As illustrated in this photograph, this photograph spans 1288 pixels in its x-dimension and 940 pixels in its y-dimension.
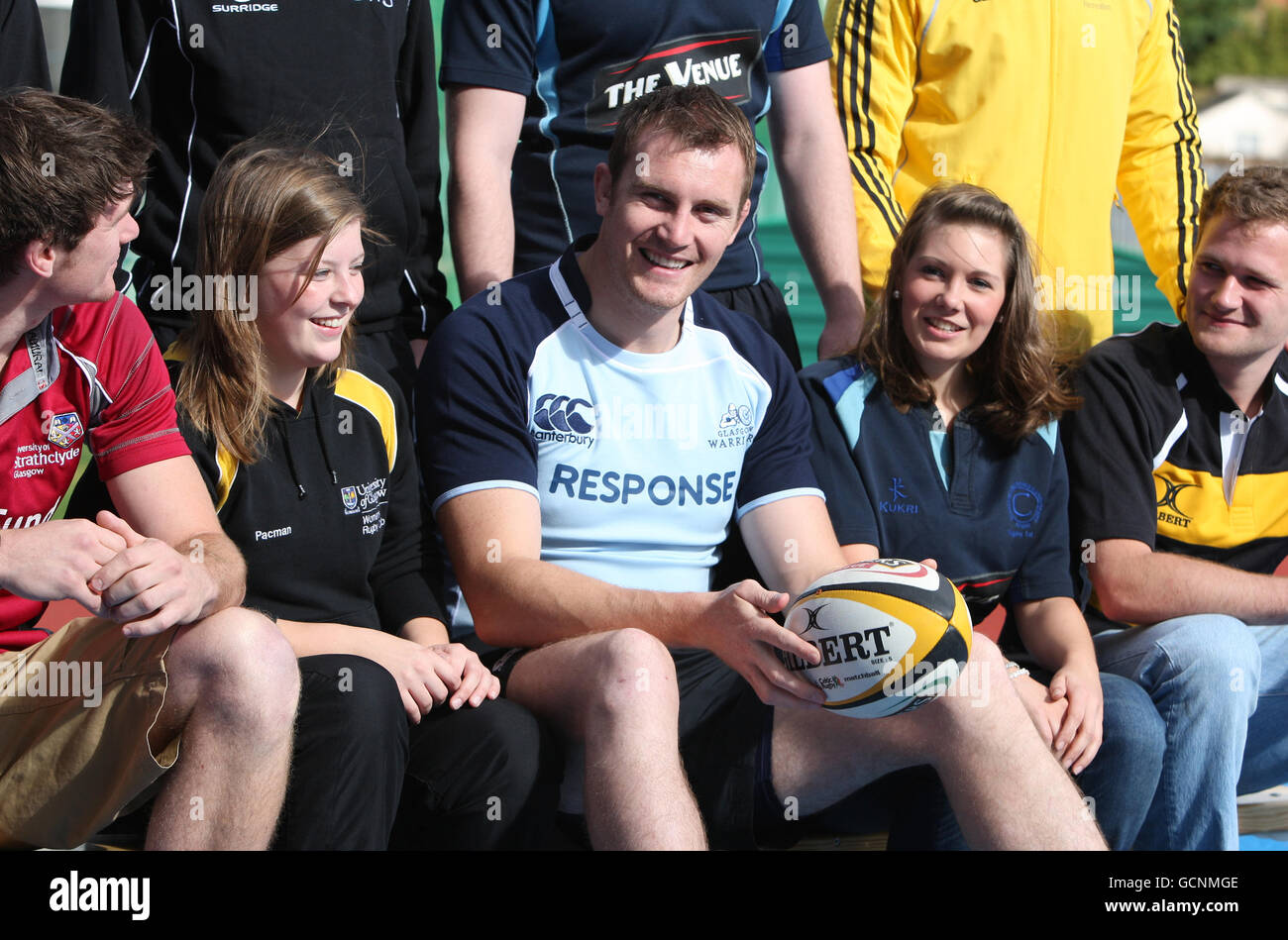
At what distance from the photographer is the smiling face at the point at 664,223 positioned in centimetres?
305

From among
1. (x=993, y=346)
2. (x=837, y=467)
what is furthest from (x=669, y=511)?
(x=993, y=346)

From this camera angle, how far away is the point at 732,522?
326cm

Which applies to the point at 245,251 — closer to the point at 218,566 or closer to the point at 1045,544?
the point at 218,566

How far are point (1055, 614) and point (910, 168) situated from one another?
1398 millimetres

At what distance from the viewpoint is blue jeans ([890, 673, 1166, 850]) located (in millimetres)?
2930

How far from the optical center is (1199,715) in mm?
A: 3057

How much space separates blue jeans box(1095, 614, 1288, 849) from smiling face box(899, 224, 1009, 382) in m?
0.84

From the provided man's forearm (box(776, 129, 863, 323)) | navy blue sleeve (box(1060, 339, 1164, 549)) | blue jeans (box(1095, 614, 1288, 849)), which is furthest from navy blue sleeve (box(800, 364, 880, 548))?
blue jeans (box(1095, 614, 1288, 849))

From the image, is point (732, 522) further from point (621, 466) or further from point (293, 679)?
point (293, 679)

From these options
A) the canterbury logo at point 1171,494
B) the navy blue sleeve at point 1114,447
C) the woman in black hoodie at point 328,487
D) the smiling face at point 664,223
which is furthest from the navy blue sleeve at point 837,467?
the woman in black hoodie at point 328,487

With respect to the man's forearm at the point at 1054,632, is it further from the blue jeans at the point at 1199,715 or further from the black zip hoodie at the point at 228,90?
the black zip hoodie at the point at 228,90

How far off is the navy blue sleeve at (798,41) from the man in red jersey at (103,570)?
1.82m

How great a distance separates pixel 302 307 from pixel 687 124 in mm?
955

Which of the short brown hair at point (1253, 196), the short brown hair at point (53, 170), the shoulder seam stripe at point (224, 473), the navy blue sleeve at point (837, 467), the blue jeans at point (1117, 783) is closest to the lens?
the short brown hair at point (53, 170)
